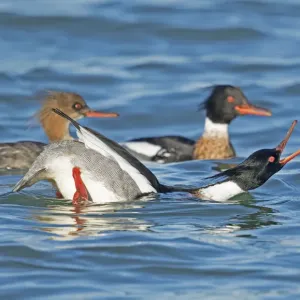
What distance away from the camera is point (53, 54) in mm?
16125

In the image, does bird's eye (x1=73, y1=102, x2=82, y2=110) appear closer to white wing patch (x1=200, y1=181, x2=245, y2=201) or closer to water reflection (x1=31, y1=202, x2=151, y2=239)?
white wing patch (x1=200, y1=181, x2=245, y2=201)

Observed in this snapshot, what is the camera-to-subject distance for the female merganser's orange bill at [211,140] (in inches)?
474

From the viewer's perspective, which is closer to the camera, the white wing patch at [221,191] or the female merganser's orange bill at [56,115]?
the white wing patch at [221,191]

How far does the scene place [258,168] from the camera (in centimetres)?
880

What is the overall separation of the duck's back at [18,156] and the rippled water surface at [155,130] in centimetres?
38

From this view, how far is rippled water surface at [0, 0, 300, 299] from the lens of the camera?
670cm

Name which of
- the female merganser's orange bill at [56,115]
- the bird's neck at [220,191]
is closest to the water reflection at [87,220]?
the bird's neck at [220,191]

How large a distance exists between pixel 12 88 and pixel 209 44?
362 cm

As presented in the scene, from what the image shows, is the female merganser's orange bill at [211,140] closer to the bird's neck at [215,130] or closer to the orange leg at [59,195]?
the bird's neck at [215,130]

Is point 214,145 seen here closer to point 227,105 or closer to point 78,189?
point 227,105

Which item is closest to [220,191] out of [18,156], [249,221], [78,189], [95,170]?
[249,221]

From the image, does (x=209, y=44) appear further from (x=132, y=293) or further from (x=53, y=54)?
(x=132, y=293)

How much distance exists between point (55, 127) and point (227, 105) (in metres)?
2.18

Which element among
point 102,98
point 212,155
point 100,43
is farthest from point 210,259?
point 100,43
